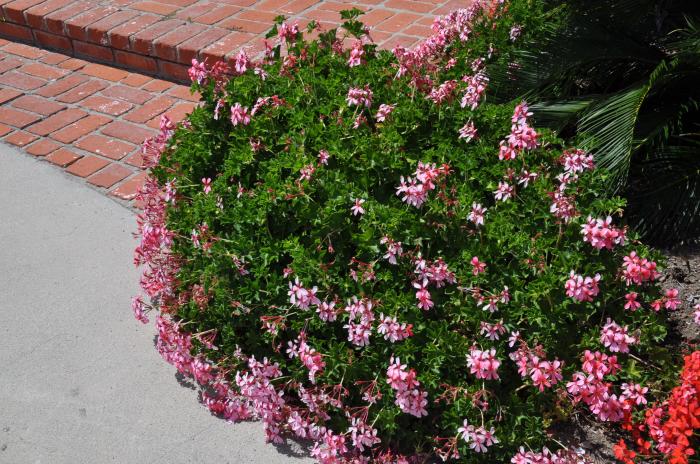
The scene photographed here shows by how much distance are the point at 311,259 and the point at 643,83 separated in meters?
1.59

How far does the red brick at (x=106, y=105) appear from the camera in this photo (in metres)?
4.64

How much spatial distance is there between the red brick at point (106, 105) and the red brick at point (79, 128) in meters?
0.07

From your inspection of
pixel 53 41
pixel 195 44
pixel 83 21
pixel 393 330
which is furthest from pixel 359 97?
pixel 53 41

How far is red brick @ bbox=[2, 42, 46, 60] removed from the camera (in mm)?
5449

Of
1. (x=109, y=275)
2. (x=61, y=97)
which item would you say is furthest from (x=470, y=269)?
(x=61, y=97)

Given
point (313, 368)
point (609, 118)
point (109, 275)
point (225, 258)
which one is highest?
point (609, 118)

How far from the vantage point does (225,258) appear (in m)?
2.60

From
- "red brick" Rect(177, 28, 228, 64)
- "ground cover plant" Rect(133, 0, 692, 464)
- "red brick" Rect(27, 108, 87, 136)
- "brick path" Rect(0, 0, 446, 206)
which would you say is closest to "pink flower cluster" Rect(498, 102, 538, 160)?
"ground cover plant" Rect(133, 0, 692, 464)

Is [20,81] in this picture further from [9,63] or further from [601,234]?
[601,234]

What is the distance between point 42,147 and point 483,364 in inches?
121

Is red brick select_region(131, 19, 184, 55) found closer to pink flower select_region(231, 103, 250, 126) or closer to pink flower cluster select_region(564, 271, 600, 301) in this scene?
pink flower select_region(231, 103, 250, 126)

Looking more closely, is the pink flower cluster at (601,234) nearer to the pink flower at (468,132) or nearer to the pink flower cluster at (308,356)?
the pink flower at (468,132)

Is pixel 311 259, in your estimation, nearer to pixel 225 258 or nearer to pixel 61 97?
pixel 225 258

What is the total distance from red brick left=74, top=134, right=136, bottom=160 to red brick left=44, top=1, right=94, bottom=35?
1326 mm
